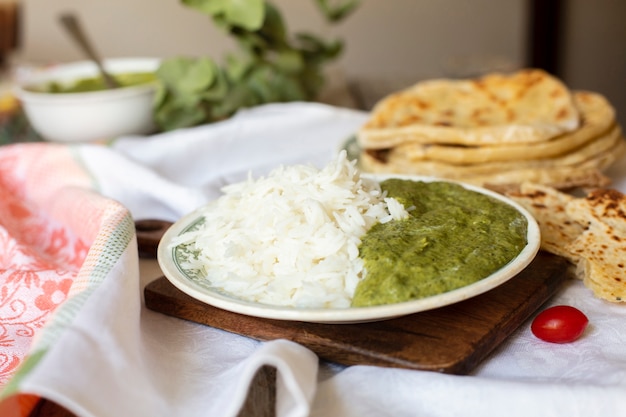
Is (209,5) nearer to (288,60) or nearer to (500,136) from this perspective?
(288,60)

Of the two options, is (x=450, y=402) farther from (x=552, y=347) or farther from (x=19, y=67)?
(x=19, y=67)

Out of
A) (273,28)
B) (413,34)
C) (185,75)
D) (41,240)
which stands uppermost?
(273,28)

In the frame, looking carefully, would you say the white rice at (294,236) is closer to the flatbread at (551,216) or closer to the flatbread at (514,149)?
the flatbread at (551,216)

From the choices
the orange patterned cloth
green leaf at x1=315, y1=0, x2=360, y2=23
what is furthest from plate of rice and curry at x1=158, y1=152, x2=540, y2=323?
green leaf at x1=315, y1=0, x2=360, y2=23

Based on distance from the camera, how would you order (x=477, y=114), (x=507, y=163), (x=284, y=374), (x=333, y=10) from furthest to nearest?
(x=333, y=10) → (x=477, y=114) → (x=507, y=163) → (x=284, y=374)

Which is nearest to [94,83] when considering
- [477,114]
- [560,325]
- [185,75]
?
[185,75]

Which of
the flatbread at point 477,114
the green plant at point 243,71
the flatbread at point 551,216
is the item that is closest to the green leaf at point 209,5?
the green plant at point 243,71

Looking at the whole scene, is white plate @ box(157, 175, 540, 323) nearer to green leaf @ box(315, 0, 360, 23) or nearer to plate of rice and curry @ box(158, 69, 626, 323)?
plate of rice and curry @ box(158, 69, 626, 323)
